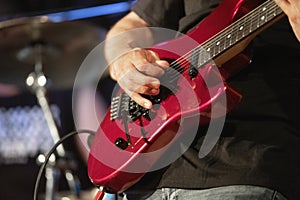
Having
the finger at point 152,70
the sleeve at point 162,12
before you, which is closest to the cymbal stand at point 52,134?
the sleeve at point 162,12

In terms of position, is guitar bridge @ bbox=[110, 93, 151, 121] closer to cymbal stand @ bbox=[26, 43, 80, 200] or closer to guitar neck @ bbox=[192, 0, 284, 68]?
guitar neck @ bbox=[192, 0, 284, 68]

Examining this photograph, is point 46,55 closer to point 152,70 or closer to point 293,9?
point 152,70

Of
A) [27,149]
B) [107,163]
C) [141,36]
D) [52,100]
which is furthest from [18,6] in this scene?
[107,163]

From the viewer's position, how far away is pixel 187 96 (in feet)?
3.55

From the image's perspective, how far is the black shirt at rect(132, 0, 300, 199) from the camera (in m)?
1.02

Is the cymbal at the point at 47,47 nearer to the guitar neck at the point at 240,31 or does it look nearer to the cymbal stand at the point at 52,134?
the cymbal stand at the point at 52,134

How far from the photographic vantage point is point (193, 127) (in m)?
1.08

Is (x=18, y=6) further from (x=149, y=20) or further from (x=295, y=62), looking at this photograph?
(x=295, y=62)

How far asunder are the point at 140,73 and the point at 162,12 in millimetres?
232

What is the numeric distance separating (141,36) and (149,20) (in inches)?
1.6

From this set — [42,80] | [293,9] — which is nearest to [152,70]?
[293,9]

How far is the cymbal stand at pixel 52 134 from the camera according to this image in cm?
201

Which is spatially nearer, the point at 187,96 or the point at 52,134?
the point at 187,96

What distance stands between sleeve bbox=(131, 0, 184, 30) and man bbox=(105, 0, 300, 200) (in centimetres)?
16
